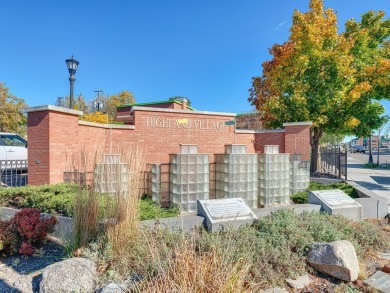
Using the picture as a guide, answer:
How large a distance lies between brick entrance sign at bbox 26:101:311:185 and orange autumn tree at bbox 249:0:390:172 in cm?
120

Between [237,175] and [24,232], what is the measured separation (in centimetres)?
393

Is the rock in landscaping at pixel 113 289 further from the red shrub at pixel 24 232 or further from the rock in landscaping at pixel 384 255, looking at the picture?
the rock in landscaping at pixel 384 255

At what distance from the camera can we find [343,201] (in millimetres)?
5012

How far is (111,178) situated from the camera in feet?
11.6

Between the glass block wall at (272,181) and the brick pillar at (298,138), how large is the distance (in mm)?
3240

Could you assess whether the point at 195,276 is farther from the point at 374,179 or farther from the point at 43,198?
the point at 374,179

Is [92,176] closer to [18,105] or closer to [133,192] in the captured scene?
[133,192]

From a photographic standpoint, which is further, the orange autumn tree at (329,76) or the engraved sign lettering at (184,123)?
the orange autumn tree at (329,76)

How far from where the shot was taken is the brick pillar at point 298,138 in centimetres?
877

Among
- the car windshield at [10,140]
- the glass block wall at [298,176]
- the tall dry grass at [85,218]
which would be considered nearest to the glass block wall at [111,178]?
the tall dry grass at [85,218]

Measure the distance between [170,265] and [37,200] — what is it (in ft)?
11.7

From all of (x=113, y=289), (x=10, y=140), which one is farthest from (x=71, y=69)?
(x=113, y=289)

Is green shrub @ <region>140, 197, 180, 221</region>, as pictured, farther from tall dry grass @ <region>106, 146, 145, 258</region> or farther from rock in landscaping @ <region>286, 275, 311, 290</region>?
rock in landscaping @ <region>286, 275, 311, 290</region>

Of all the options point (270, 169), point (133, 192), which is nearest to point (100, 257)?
point (133, 192)
